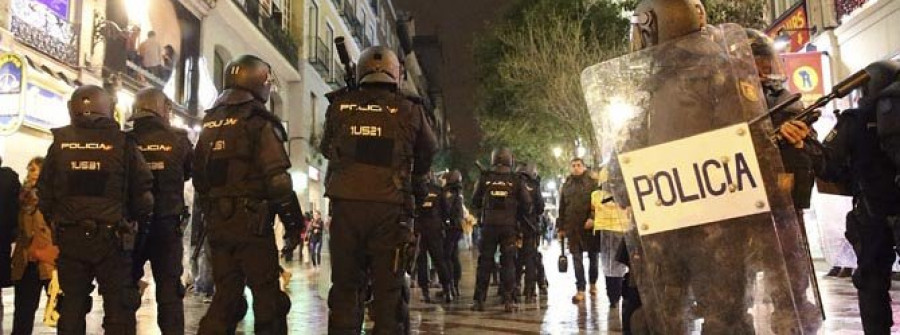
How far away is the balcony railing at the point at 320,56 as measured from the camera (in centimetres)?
2756

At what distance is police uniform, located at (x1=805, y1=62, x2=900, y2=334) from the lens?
4199 mm

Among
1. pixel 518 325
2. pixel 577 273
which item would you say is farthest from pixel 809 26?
pixel 518 325

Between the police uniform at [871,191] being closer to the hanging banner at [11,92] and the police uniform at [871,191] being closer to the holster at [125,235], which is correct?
the holster at [125,235]

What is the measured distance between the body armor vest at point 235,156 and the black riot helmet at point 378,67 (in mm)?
708

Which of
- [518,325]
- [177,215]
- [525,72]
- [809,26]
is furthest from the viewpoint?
[525,72]

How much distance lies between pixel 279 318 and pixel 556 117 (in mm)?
21460

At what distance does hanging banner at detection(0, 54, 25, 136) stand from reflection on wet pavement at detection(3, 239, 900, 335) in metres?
A: 2.24

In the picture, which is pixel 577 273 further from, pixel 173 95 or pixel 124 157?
pixel 173 95

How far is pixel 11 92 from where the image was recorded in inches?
360

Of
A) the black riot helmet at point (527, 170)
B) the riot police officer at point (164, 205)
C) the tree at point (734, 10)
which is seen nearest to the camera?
the riot police officer at point (164, 205)

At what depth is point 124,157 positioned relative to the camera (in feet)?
17.0


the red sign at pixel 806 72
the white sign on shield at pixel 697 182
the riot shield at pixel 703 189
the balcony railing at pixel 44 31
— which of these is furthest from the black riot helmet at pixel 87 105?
the red sign at pixel 806 72

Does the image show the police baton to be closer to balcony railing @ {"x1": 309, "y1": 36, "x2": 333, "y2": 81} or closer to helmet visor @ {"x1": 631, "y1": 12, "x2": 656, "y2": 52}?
helmet visor @ {"x1": 631, "y1": 12, "x2": 656, "y2": 52}

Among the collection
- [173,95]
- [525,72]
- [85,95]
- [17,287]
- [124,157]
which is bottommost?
[17,287]
